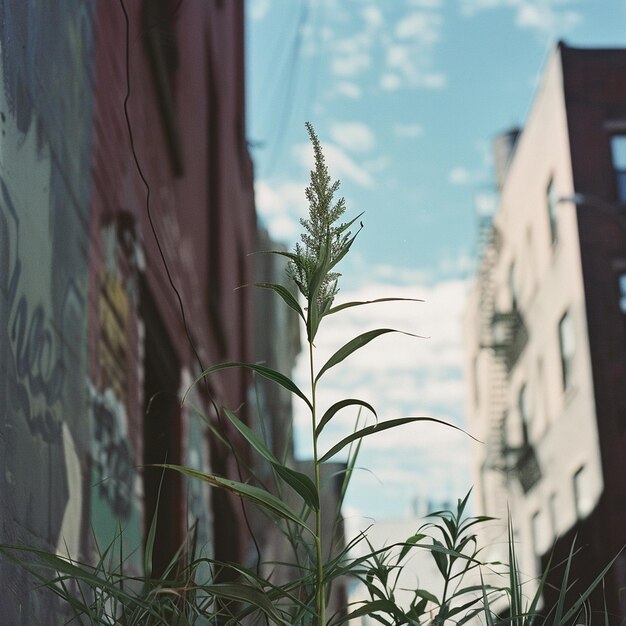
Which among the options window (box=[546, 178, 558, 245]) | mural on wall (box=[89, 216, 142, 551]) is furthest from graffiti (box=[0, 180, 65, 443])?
window (box=[546, 178, 558, 245])

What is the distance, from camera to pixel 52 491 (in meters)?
2.96

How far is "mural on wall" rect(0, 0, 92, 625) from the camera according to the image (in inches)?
101

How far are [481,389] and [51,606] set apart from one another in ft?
109

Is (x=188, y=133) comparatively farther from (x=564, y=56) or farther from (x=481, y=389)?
(x=481, y=389)

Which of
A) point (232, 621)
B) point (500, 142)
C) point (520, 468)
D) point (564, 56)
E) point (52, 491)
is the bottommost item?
point (232, 621)

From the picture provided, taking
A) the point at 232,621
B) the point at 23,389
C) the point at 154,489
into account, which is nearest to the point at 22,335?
the point at 23,389

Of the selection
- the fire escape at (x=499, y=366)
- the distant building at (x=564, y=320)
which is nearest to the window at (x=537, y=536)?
the distant building at (x=564, y=320)

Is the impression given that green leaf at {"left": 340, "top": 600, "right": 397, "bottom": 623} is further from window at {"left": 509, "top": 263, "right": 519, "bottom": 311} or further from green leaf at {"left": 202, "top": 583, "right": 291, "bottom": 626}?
window at {"left": 509, "top": 263, "right": 519, "bottom": 311}

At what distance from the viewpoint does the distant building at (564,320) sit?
2158cm

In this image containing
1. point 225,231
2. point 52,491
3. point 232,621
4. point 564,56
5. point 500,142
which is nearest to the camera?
point 232,621

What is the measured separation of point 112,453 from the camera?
14.0 feet

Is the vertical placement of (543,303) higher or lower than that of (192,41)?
higher

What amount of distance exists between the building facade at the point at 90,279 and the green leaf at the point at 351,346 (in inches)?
14.2

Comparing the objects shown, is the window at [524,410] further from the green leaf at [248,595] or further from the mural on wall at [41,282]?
the green leaf at [248,595]
